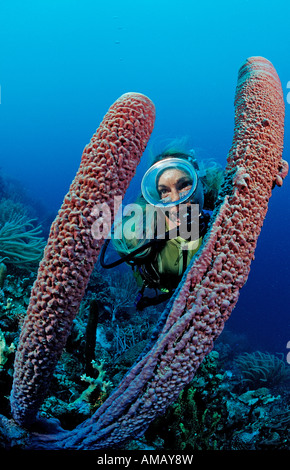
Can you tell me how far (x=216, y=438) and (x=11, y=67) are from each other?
374ft

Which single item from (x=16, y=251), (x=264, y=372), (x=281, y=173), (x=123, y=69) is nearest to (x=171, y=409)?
(x=281, y=173)

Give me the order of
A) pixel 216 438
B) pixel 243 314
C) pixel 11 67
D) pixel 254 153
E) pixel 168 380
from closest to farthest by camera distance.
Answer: pixel 168 380 < pixel 254 153 < pixel 216 438 < pixel 243 314 < pixel 11 67

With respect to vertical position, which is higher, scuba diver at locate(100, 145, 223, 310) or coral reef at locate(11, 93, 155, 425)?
scuba diver at locate(100, 145, 223, 310)

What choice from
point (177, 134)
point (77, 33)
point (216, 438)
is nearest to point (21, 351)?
point (216, 438)

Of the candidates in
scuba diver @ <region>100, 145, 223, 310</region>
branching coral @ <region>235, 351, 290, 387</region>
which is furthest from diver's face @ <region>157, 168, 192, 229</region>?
branching coral @ <region>235, 351, 290, 387</region>

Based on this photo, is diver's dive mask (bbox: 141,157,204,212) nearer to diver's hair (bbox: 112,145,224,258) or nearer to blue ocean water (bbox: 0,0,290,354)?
diver's hair (bbox: 112,145,224,258)

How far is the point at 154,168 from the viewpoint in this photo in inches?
88.8

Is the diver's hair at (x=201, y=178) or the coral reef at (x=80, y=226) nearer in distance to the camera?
the coral reef at (x=80, y=226)

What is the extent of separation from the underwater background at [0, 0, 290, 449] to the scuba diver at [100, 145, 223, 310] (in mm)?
54448

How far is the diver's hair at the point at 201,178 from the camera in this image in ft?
7.52

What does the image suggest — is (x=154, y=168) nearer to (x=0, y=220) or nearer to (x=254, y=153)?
(x=254, y=153)

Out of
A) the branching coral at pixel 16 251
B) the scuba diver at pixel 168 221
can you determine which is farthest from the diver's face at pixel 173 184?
the branching coral at pixel 16 251

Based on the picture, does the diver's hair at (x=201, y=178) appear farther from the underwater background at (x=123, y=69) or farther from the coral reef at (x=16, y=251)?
the underwater background at (x=123, y=69)

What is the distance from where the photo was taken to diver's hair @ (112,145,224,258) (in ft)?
7.52
